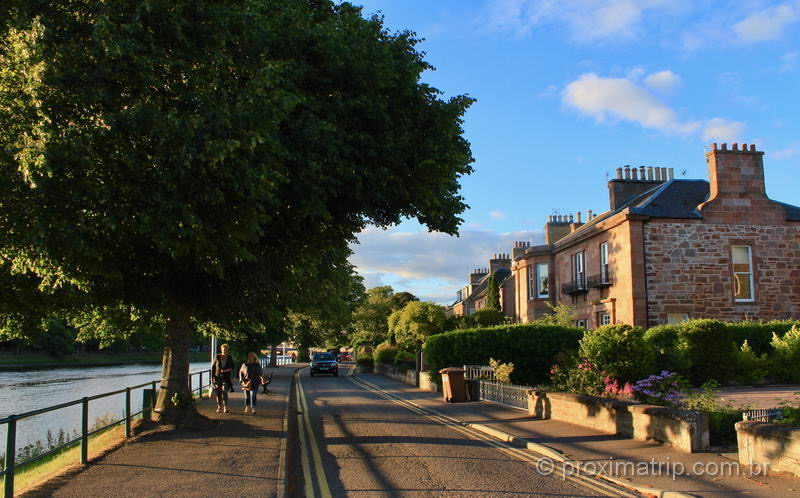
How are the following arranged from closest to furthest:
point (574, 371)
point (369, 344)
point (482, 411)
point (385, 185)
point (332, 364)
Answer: point (385, 185)
point (574, 371)
point (482, 411)
point (332, 364)
point (369, 344)

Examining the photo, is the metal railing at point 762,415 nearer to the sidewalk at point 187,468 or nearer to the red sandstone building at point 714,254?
the sidewalk at point 187,468

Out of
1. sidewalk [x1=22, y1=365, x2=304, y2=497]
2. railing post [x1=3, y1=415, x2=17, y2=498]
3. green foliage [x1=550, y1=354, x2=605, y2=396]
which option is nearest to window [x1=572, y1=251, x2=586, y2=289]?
green foliage [x1=550, y1=354, x2=605, y2=396]

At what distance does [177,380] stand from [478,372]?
11.3 m

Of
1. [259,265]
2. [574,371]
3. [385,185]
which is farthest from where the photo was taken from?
[574,371]

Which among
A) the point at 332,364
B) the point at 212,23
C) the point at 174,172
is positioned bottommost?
the point at 332,364

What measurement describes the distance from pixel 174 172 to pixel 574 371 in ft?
34.9

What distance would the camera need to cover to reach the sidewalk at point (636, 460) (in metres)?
7.54

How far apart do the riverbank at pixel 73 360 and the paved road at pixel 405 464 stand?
1769 inches

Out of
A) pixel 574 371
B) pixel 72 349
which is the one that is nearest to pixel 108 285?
pixel 574 371

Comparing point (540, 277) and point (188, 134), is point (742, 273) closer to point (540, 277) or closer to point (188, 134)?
point (540, 277)

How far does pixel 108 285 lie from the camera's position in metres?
11.7

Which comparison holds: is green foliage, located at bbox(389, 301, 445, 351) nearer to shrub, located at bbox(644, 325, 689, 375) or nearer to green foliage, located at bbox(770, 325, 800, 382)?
shrub, located at bbox(644, 325, 689, 375)

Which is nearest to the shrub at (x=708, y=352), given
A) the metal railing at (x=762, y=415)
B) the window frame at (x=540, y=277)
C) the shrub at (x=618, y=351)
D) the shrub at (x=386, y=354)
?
the shrub at (x=618, y=351)

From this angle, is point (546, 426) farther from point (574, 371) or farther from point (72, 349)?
point (72, 349)
